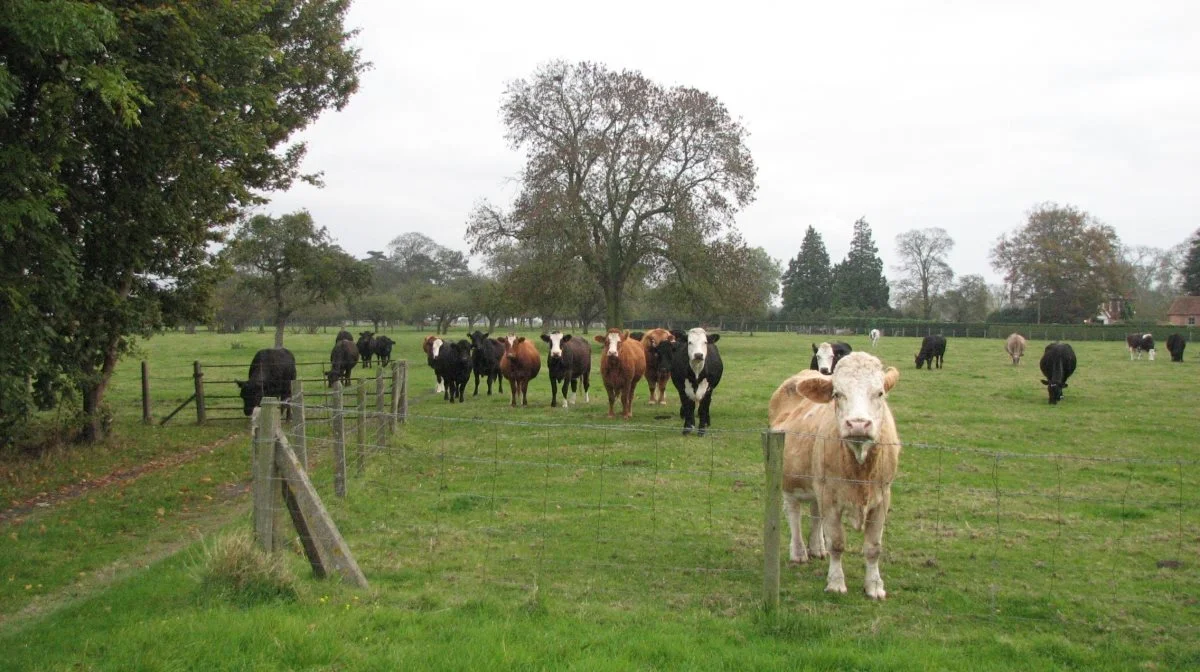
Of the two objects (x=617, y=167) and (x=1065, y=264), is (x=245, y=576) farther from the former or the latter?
(x=1065, y=264)

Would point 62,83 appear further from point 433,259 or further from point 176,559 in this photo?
point 433,259

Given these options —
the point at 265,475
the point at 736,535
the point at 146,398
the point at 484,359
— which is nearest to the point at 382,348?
the point at 484,359

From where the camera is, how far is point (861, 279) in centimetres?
8975

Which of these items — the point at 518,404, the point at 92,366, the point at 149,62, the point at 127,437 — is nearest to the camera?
the point at 149,62

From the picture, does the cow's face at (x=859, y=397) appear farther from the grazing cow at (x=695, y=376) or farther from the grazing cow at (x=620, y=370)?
the grazing cow at (x=620, y=370)

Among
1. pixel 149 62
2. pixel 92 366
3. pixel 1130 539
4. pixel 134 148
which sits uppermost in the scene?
pixel 149 62

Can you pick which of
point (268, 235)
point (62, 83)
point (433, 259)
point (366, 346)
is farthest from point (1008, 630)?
point (433, 259)

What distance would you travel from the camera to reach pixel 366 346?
34.1 m

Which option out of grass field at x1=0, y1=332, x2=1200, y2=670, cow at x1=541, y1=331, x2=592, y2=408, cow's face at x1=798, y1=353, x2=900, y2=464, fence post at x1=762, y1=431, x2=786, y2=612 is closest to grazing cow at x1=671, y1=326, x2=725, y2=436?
grass field at x1=0, y1=332, x2=1200, y2=670

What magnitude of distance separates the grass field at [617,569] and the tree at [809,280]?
266 ft

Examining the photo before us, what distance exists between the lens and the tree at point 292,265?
38.5m

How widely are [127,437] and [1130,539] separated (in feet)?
49.3

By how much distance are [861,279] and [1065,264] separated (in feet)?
74.8

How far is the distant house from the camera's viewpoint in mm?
75062
